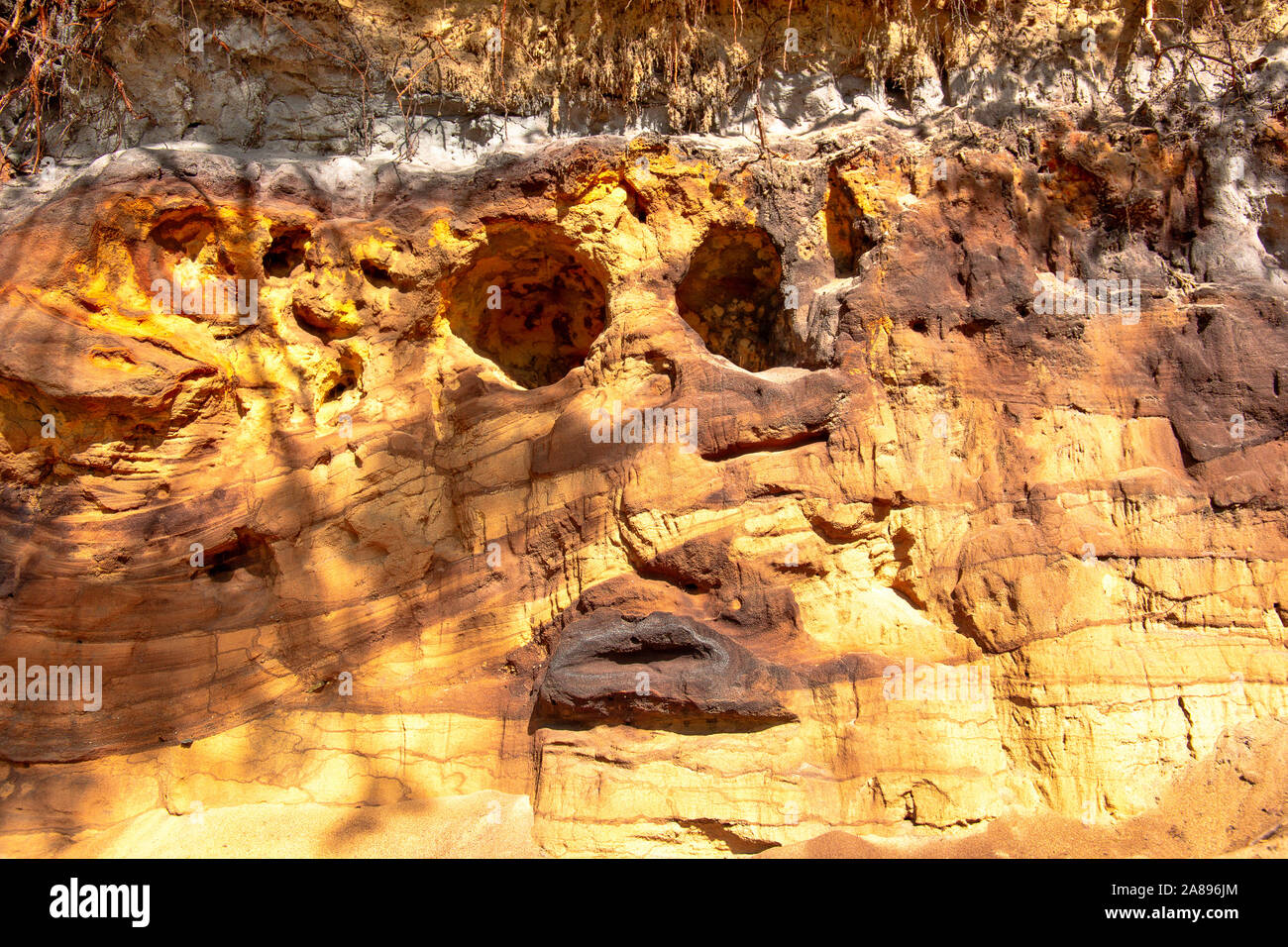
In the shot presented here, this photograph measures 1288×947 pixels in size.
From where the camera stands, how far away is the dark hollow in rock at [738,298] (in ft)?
15.5

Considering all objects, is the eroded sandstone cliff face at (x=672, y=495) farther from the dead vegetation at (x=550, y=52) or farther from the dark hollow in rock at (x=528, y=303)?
the dead vegetation at (x=550, y=52)

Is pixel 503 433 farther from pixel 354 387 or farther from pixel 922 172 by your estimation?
pixel 922 172

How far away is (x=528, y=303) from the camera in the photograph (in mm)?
5090

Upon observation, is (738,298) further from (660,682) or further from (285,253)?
(285,253)

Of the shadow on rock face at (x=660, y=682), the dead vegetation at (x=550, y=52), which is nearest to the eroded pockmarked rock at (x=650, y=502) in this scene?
the shadow on rock face at (x=660, y=682)

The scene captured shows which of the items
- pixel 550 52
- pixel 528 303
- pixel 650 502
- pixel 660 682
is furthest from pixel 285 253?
pixel 660 682

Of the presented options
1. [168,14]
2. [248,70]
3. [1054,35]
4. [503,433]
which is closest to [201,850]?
[503,433]

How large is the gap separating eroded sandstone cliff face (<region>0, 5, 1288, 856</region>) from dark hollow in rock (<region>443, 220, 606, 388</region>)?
49 millimetres

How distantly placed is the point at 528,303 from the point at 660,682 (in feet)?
8.06

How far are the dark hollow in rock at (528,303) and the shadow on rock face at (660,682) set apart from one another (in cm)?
185

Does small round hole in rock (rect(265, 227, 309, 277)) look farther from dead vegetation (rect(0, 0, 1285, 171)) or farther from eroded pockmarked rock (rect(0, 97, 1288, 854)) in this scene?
dead vegetation (rect(0, 0, 1285, 171))

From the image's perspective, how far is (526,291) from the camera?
5039mm

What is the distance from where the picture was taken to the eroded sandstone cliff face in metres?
3.67

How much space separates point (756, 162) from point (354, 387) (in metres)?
2.48
